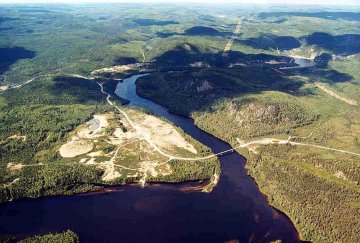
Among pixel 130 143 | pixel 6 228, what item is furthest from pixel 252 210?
pixel 6 228

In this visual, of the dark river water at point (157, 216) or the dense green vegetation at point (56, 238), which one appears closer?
the dense green vegetation at point (56, 238)

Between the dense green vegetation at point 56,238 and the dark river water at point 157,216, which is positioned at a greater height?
the dense green vegetation at point 56,238

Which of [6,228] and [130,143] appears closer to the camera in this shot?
[6,228]

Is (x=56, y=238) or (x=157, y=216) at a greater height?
(x=56, y=238)

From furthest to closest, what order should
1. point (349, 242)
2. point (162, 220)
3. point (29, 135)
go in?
point (29, 135), point (162, 220), point (349, 242)

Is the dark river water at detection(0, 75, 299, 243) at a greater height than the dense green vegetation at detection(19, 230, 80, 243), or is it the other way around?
the dense green vegetation at detection(19, 230, 80, 243)

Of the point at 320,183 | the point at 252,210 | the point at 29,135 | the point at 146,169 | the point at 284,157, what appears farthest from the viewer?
the point at 29,135

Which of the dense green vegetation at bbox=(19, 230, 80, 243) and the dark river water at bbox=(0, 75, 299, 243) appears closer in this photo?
the dense green vegetation at bbox=(19, 230, 80, 243)

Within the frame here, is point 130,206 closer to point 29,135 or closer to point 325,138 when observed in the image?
point 29,135
